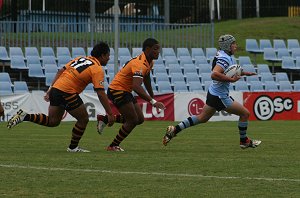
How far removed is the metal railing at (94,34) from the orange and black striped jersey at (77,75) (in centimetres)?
2034

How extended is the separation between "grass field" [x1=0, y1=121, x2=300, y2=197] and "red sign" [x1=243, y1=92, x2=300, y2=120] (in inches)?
394

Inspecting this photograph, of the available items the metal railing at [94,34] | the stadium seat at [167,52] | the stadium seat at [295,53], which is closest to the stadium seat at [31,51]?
the metal railing at [94,34]

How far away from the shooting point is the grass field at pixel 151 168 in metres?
10.6

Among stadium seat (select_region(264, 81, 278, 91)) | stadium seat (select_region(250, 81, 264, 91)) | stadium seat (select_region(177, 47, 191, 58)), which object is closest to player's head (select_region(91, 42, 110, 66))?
stadium seat (select_region(250, 81, 264, 91))

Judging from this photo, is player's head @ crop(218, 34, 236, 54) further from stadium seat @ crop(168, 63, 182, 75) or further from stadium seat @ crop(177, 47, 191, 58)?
stadium seat @ crop(177, 47, 191, 58)

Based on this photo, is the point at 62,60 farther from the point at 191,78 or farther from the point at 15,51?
the point at 191,78

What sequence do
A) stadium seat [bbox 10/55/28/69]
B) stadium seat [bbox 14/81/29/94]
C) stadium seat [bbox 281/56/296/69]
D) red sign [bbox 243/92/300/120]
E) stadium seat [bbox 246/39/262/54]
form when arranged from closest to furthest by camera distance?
red sign [bbox 243/92/300/120] < stadium seat [bbox 14/81/29/94] < stadium seat [bbox 10/55/28/69] < stadium seat [bbox 281/56/296/69] < stadium seat [bbox 246/39/262/54]

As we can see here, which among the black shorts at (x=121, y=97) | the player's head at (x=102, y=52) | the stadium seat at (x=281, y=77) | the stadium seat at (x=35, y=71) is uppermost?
the player's head at (x=102, y=52)

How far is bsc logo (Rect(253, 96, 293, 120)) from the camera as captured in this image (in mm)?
31219

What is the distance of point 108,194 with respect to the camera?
403 inches

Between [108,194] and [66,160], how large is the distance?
409 centimetres

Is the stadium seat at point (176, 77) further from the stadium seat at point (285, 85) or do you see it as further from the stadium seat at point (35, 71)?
the stadium seat at point (35, 71)

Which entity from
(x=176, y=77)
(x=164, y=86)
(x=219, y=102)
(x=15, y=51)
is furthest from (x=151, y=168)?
(x=176, y=77)

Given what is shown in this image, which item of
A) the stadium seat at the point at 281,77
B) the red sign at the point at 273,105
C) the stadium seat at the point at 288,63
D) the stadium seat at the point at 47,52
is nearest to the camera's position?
the red sign at the point at 273,105
